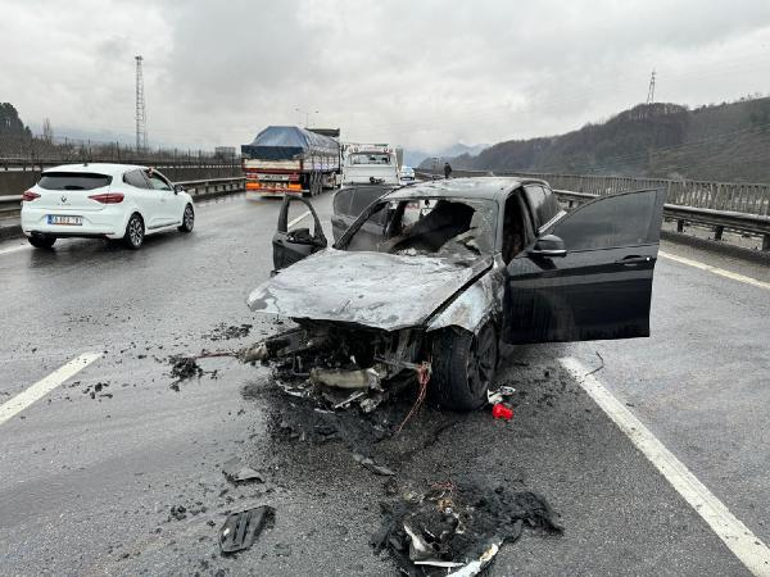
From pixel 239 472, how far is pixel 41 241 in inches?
373

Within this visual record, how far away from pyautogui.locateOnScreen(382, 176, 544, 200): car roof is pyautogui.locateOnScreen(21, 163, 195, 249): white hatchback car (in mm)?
6801

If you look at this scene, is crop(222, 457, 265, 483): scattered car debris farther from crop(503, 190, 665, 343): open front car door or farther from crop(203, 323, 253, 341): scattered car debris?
crop(203, 323, 253, 341): scattered car debris

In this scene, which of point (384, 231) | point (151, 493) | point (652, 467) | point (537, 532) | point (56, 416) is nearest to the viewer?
point (537, 532)

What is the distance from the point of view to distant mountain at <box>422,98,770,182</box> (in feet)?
115

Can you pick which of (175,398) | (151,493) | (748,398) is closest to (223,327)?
(175,398)

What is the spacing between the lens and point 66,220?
1020cm

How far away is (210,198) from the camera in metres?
27.2

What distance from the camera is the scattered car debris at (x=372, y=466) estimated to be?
3.25m

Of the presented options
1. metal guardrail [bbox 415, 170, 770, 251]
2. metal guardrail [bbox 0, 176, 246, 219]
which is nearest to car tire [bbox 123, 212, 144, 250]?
metal guardrail [bbox 0, 176, 246, 219]

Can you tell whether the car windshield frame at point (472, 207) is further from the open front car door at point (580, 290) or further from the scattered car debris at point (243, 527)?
the scattered car debris at point (243, 527)

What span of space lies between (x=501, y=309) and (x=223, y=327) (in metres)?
3.10

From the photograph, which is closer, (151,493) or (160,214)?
(151,493)

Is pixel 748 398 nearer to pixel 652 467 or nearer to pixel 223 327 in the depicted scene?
pixel 652 467

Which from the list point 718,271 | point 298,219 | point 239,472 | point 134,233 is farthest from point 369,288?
point 298,219
